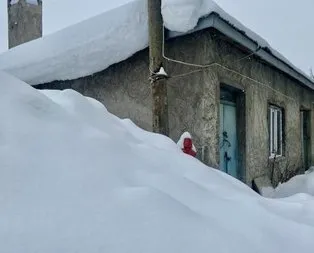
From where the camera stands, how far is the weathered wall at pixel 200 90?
5.18m

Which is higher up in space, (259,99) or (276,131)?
(259,99)

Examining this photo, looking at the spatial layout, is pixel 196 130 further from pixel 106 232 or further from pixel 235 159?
pixel 106 232

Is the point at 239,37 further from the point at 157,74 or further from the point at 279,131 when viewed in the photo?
the point at 279,131

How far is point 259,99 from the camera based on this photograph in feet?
22.8

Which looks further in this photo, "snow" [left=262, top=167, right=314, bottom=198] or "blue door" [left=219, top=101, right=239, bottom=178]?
"snow" [left=262, top=167, right=314, bottom=198]

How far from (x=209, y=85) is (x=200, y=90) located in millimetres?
146

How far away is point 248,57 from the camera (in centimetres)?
646

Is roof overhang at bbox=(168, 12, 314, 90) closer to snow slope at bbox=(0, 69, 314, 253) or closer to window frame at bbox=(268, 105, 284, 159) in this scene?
window frame at bbox=(268, 105, 284, 159)

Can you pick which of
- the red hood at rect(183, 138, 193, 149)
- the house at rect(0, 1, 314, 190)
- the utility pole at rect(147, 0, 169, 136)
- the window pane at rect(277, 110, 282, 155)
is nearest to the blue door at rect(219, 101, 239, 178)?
the house at rect(0, 1, 314, 190)

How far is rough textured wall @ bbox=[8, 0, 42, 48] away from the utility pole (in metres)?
6.84

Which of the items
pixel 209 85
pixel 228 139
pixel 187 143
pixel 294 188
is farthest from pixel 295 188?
pixel 187 143

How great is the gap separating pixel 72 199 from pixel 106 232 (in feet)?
0.77

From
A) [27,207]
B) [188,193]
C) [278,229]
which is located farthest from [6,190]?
[278,229]

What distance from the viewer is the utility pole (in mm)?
4566
